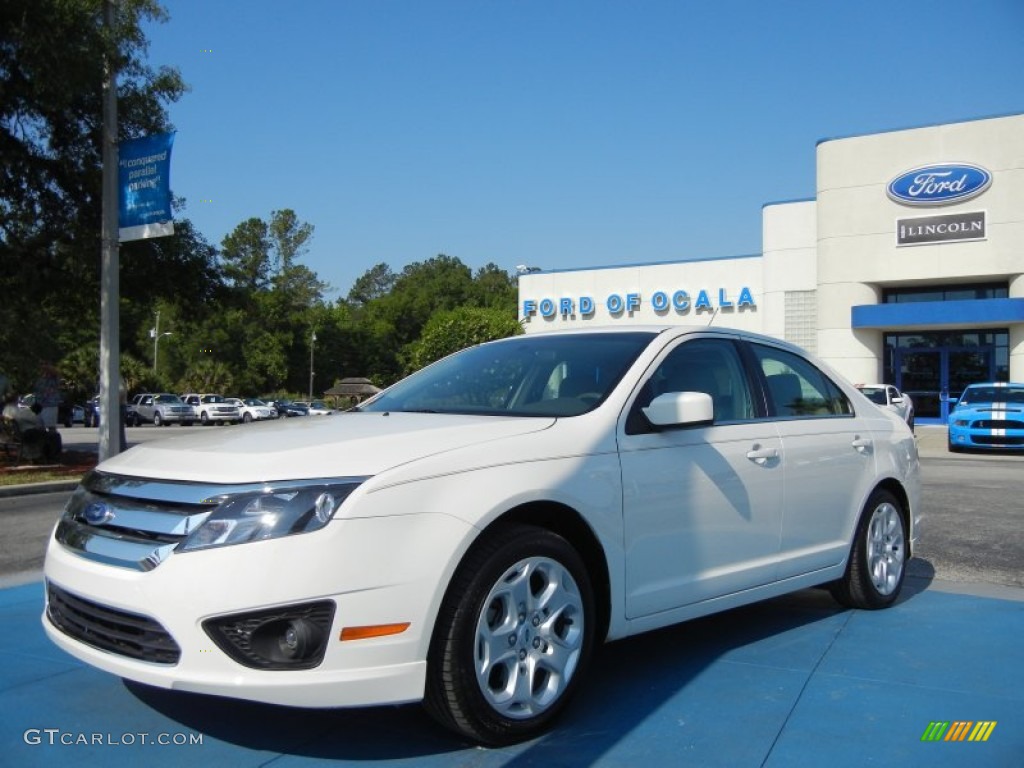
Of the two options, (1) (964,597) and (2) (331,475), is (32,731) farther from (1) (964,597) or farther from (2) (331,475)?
(1) (964,597)

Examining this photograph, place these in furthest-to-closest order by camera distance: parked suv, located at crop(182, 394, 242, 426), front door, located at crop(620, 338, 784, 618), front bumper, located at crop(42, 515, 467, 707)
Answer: parked suv, located at crop(182, 394, 242, 426) < front door, located at crop(620, 338, 784, 618) < front bumper, located at crop(42, 515, 467, 707)

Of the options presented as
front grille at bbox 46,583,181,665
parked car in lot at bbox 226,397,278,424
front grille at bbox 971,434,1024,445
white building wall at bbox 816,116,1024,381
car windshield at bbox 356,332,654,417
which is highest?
white building wall at bbox 816,116,1024,381

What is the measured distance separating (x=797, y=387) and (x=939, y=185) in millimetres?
29565

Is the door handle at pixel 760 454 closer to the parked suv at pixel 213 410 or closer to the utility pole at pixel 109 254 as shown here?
the utility pole at pixel 109 254

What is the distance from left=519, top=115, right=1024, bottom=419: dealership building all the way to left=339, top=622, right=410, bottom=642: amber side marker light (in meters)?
29.1

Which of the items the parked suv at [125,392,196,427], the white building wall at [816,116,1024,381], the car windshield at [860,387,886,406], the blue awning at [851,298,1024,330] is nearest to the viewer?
the car windshield at [860,387,886,406]

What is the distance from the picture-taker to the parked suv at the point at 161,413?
4544cm

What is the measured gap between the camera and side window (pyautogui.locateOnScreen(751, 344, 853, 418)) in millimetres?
4895

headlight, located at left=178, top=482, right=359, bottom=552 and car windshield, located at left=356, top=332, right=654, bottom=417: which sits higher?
car windshield, located at left=356, top=332, right=654, bottom=417

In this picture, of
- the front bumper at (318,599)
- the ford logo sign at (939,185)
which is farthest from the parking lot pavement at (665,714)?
the ford logo sign at (939,185)

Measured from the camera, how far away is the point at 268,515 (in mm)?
2977

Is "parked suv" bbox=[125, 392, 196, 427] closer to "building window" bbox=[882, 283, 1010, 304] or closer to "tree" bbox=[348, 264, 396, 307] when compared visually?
"building window" bbox=[882, 283, 1010, 304]

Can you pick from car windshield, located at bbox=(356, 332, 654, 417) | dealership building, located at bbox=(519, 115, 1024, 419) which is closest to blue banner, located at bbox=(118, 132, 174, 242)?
car windshield, located at bbox=(356, 332, 654, 417)

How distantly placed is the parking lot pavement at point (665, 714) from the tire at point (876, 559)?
0.37 m
